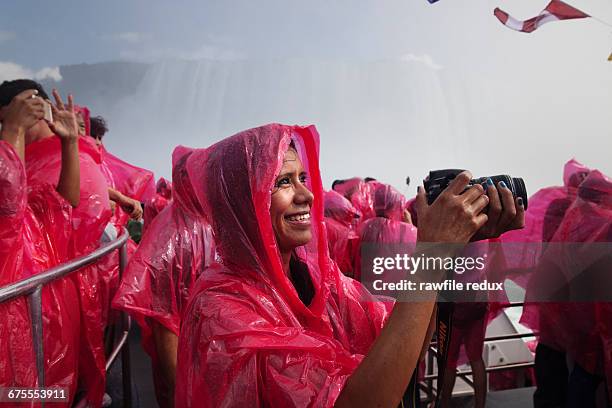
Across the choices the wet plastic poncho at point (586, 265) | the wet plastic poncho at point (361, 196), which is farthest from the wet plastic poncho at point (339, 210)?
the wet plastic poncho at point (586, 265)

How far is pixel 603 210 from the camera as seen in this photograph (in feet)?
7.29

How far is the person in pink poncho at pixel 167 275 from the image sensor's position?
1692 millimetres

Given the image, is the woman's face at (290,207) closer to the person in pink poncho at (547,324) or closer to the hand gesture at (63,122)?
the hand gesture at (63,122)

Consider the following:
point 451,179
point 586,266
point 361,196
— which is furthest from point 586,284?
point 361,196

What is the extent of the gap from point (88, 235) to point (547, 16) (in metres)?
3.37

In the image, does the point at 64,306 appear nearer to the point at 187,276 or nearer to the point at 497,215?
the point at 187,276

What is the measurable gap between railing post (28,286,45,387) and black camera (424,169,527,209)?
0.96 metres

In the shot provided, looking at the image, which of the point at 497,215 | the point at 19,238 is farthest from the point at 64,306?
the point at 497,215

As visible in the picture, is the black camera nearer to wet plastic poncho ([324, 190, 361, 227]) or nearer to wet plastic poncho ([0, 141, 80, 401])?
wet plastic poncho ([0, 141, 80, 401])

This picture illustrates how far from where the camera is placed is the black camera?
2.66ft

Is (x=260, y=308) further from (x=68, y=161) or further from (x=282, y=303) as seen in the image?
(x=68, y=161)

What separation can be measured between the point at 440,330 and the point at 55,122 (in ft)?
5.57

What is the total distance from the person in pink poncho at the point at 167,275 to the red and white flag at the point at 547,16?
2.83 m

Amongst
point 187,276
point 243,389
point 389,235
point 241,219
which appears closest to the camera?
point 243,389
